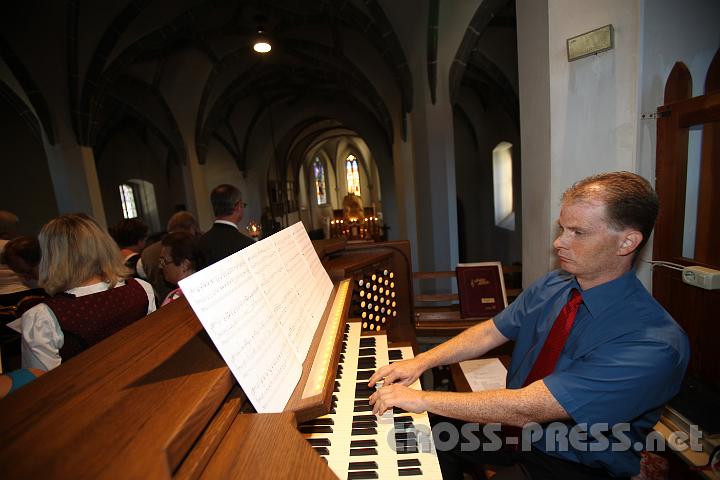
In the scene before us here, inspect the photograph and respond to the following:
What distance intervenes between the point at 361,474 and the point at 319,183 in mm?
24438

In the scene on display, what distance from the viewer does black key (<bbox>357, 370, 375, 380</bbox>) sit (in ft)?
5.09

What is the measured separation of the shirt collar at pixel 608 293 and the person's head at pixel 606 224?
3 cm

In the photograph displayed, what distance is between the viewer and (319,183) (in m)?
24.8

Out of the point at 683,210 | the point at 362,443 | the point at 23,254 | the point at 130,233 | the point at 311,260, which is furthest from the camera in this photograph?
the point at 130,233

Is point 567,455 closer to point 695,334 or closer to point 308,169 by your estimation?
point 695,334

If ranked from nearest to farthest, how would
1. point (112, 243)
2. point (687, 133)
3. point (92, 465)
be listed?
point (92, 465)
point (112, 243)
point (687, 133)

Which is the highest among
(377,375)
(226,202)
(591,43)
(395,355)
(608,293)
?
(591,43)

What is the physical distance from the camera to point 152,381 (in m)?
0.88

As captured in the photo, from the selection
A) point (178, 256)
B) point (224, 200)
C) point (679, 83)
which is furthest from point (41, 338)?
point (679, 83)

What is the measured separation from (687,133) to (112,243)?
11.4ft

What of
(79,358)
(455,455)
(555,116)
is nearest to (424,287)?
(555,116)

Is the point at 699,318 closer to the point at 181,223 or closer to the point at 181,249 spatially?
the point at 181,249

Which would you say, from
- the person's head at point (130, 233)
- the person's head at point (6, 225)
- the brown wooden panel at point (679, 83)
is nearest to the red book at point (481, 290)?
the brown wooden panel at point (679, 83)

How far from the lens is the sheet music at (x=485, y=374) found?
7.34 ft
